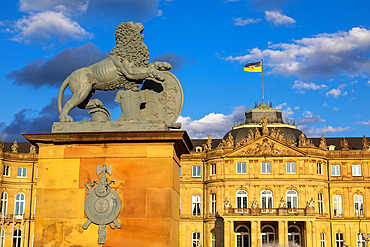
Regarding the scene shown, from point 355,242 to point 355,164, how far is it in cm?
1022

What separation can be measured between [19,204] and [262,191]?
3406 centimetres

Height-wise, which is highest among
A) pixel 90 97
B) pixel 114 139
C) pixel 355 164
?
pixel 355 164

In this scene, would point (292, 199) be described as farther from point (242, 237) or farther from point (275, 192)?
point (242, 237)

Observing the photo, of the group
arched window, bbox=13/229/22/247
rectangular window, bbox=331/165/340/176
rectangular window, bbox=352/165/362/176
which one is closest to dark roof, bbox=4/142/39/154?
arched window, bbox=13/229/22/247

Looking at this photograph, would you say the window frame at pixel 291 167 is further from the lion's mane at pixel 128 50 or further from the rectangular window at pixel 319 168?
the lion's mane at pixel 128 50

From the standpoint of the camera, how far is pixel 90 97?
9414 mm

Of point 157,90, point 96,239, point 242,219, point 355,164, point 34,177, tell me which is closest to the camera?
point 96,239

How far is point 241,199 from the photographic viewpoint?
6012 centimetres

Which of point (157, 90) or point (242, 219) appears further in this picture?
point (242, 219)

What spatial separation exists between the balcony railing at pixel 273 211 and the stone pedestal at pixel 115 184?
50.4 meters

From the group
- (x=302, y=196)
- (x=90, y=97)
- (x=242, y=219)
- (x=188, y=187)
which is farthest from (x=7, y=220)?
(x=90, y=97)

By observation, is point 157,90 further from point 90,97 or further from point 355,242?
point 355,242

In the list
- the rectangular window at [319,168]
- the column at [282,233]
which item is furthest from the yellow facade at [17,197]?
the rectangular window at [319,168]

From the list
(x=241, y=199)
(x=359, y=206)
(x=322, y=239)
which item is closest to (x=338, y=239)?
(x=322, y=239)
